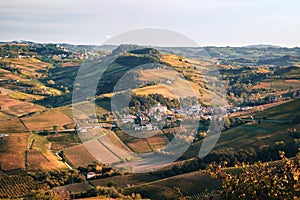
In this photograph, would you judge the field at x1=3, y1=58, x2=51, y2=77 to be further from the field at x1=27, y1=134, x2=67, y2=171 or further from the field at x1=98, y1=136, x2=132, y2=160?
the field at x1=98, y1=136, x2=132, y2=160

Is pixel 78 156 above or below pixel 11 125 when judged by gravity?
below

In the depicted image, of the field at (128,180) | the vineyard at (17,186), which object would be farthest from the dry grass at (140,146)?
the vineyard at (17,186)

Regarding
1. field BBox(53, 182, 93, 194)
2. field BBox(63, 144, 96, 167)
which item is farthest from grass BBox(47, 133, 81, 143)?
field BBox(53, 182, 93, 194)

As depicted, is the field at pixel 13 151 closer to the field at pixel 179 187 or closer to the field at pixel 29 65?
the field at pixel 179 187

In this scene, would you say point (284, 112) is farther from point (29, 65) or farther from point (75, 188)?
point (29, 65)

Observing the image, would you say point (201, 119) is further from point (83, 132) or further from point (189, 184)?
point (189, 184)

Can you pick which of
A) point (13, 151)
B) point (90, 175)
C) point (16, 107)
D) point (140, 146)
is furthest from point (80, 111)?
point (90, 175)
